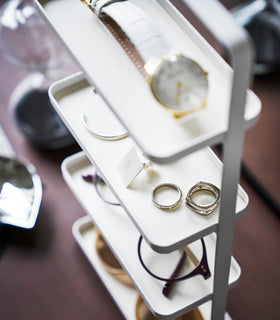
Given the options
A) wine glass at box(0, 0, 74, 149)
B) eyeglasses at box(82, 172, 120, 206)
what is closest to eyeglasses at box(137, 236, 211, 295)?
eyeglasses at box(82, 172, 120, 206)

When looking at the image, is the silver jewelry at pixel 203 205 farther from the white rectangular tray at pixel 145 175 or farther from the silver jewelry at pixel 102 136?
the silver jewelry at pixel 102 136

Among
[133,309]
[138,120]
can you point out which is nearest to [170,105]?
[138,120]

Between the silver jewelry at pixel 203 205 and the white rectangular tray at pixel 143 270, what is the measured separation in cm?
23

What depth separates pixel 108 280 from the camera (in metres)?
1.61

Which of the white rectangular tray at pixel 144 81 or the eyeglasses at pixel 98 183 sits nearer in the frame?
the white rectangular tray at pixel 144 81

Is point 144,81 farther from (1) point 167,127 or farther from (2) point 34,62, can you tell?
(2) point 34,62

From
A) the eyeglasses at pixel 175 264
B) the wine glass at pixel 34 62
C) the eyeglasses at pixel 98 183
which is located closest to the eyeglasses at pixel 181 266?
the eyeglasses at pixel 175 264

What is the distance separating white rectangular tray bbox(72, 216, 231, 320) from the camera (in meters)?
1.54

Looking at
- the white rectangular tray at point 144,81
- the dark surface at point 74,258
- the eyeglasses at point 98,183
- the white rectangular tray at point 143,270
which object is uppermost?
the white rectangular tray at point 144,81

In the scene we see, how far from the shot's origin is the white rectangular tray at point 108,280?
154 centimetres

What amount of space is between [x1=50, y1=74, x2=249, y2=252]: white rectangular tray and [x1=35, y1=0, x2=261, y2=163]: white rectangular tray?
17 cm

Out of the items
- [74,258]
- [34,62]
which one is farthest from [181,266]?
[34,62]

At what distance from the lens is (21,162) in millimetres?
1619

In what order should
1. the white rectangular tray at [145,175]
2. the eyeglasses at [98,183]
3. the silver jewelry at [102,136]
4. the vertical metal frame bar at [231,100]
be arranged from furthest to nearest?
the eyeglasses at [98,183], the silver jewelry at [102,136], the white rectangular tray at [145,175], the vertical metal frame bar at [231,100]
